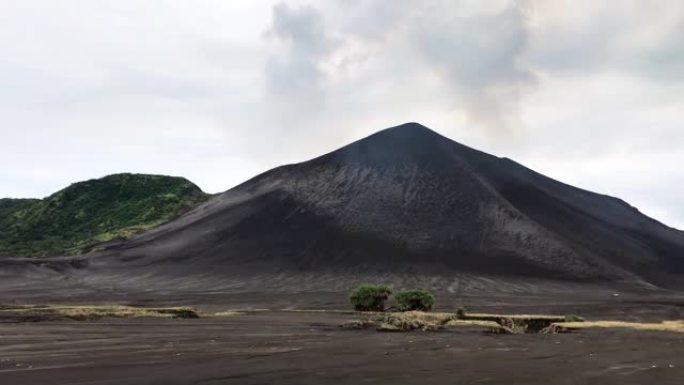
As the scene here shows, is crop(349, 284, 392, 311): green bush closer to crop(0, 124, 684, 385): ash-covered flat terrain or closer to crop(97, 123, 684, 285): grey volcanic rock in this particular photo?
crop(0, 124, 684, 385): ash-covered flat terrain

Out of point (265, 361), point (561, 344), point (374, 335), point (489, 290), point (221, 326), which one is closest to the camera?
point (265, 361)

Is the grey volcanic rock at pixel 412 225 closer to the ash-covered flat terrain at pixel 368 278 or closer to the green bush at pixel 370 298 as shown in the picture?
the ash-covered flat terrain at pixel 368 278

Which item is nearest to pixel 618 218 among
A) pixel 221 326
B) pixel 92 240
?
pixel 92 240

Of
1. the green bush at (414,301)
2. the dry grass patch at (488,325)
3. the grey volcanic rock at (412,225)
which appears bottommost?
the dry grass patch at (488,325)

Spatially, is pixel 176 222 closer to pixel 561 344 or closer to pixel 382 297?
pixel 382 297

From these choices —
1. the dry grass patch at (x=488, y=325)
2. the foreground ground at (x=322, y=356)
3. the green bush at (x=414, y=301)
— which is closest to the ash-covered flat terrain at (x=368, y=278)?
the foreground ground at (x=322, y=356)

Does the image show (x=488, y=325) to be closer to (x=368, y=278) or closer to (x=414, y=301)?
(x=414, y=301)

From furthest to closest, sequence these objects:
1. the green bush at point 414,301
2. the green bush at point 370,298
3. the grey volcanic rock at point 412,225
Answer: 1. the grey volcanic rock at point 412,225
2. the green bush at point 370,298
3. the green bush at point 414,301
